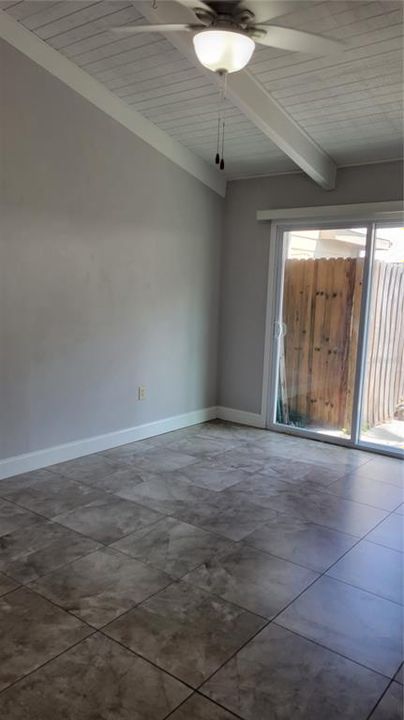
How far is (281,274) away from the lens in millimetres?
Answer: 4961

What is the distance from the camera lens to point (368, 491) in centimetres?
357

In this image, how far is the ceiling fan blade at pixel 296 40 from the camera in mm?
2195

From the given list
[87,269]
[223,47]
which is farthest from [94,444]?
[223,47]

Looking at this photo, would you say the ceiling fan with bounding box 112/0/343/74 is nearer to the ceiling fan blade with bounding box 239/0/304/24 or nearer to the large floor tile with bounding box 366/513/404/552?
the ceiling fan blade with bounding box 239/0/304/24

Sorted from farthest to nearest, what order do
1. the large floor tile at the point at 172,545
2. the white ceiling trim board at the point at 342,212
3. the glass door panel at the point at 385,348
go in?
1. the glass door panel at the point at 385,348
2. the white ceiling trim board at the point at 342,212
3. the large floor tile at the point at 172,545

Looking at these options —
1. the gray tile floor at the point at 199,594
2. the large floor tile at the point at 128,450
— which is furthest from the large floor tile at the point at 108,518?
the large floor tile at the point at 128,450

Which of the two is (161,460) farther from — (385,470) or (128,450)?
(385,470)

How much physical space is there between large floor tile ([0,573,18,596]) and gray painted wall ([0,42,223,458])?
128 centimetres

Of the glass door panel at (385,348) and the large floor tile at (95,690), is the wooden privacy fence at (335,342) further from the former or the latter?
the large floor tile at (95,690)

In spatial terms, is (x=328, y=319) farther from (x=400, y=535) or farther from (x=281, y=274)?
(x=400, y=535)

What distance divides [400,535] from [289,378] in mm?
2257

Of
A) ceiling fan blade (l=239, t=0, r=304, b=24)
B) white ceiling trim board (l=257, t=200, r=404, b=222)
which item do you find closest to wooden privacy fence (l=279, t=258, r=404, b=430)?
white ceiling trim board (l=257, t=200, r=404, b=222)

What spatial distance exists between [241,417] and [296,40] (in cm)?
362

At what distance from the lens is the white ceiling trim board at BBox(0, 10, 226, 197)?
326 cm
